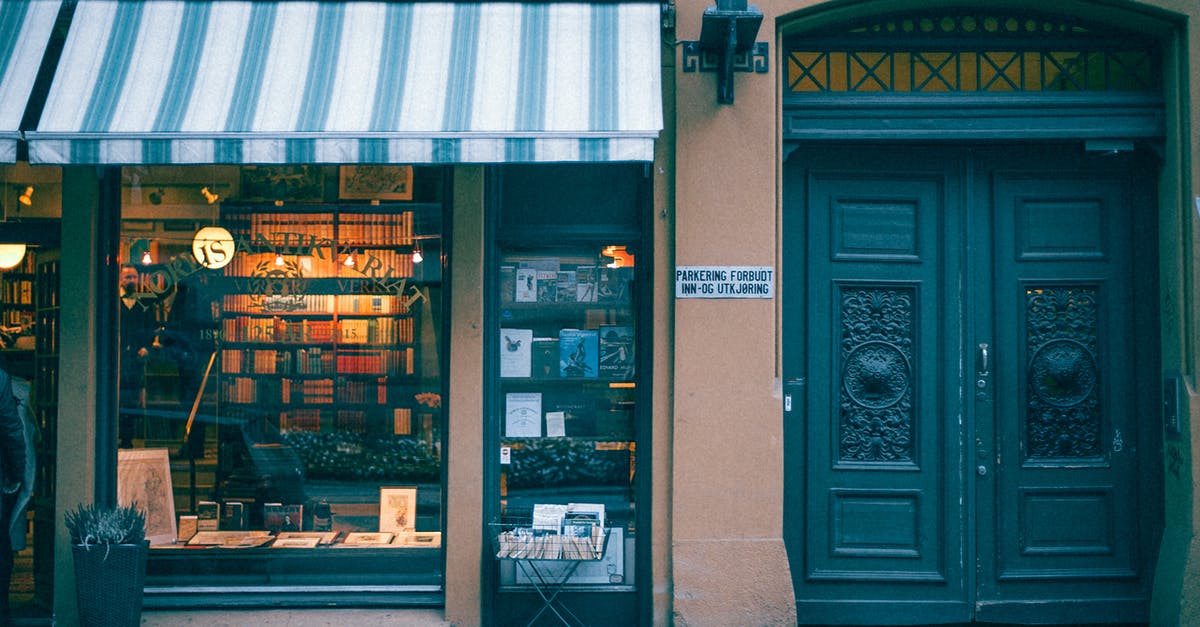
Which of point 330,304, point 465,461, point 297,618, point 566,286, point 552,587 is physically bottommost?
point 297,618

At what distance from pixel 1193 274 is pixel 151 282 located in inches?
265

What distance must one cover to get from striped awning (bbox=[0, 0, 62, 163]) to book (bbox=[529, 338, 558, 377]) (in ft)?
10.5

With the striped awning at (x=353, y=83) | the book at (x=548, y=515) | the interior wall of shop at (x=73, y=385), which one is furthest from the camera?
the book at (x=548, y=515)

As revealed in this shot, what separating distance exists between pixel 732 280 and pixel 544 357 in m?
1.37

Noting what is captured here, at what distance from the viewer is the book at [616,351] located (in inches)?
253

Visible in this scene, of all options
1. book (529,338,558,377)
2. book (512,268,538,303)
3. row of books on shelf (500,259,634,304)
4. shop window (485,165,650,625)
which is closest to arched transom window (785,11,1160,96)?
shop window (485,165,650,625)

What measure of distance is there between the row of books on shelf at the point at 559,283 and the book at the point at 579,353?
0.74 feet

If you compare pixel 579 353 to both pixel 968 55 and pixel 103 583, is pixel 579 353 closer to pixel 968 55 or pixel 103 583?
pixel 103 583

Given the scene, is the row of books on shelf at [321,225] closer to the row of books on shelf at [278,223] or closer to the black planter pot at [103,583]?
the row of books on shelf at [278,223]

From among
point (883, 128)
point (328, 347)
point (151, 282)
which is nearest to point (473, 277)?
point (328, 347)

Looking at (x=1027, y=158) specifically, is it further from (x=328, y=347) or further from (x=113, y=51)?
(x=113, y=51)

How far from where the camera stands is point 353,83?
5.57 meters

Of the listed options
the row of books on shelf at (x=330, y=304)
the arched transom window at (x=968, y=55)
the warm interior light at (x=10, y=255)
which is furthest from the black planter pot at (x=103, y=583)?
the arched transom window at (x=968, y=55)

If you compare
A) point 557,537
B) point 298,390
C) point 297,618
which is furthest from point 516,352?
point 297,618
